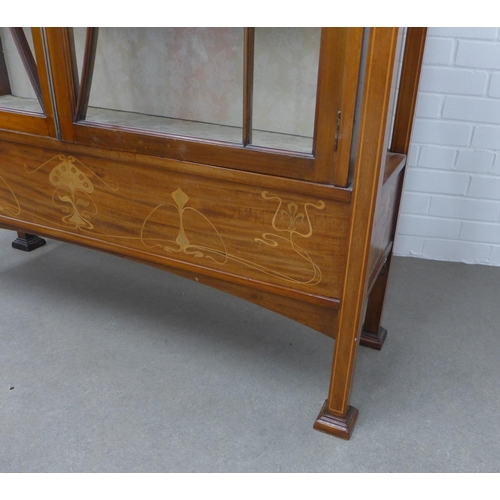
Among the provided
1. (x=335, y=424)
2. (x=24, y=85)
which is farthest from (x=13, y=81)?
(x=335, y=424)

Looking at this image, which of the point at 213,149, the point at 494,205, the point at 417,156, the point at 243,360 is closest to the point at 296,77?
the point at 213,149

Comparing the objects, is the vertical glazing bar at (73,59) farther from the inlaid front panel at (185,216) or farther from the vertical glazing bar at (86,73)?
the inlaid front panel at (185,216)

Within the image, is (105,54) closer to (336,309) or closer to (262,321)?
(336,309)

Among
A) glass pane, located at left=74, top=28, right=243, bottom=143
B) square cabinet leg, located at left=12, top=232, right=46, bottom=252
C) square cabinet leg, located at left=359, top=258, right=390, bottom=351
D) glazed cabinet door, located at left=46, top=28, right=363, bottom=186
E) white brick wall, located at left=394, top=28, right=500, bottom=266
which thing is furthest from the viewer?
square cabinet leg, located at left=12, top=232, right=46, bottom=252

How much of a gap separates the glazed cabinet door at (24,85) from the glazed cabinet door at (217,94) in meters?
0.04

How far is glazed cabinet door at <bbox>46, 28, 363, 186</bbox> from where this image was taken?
3.14 feet

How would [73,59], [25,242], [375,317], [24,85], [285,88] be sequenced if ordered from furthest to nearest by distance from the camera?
[25,242] → [375,317] → [24,85] → [73,59] → [285,88]

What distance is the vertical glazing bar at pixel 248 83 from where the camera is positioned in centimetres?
100

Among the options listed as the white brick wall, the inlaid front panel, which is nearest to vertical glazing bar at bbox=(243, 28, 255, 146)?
the inlaid front panel

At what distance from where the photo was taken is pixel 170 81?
116 centimetres

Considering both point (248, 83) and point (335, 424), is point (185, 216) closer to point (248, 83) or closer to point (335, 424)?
point (248, 83)

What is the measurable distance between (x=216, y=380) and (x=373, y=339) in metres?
0.48

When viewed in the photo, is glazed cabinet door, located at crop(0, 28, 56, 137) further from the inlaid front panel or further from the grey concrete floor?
the grey concrete floor

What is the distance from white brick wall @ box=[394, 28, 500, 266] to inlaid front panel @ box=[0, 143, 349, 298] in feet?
3.32
